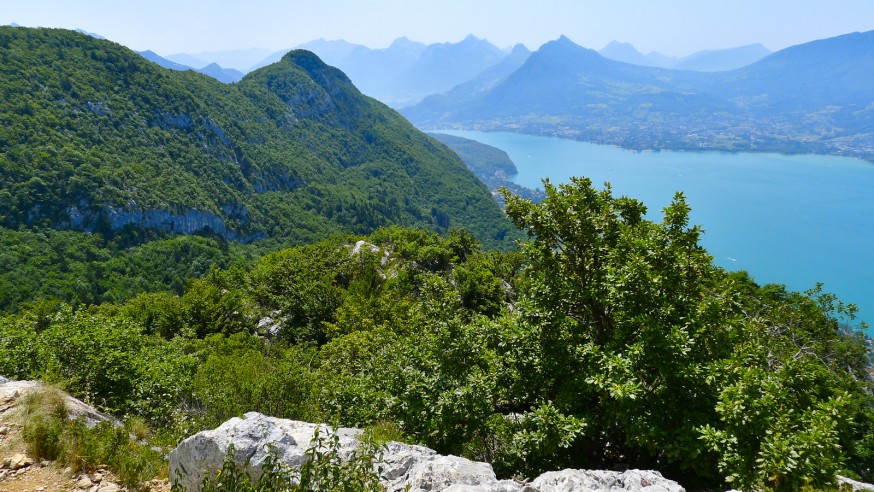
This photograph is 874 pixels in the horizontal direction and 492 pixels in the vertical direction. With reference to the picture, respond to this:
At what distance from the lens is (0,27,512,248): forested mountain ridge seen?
323 ft

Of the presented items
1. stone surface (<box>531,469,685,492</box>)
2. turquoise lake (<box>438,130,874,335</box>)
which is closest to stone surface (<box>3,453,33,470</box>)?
stone surface (<box>531,469,685,492</box>)

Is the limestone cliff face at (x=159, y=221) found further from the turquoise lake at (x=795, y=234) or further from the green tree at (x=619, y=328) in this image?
the green tree at (x=619, y=328)

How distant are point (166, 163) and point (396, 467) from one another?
479 feet

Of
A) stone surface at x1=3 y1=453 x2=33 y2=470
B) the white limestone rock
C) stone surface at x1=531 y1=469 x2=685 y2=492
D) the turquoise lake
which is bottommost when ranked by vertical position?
the turquoise lake

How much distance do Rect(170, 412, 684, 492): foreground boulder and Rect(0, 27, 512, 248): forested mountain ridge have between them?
116m

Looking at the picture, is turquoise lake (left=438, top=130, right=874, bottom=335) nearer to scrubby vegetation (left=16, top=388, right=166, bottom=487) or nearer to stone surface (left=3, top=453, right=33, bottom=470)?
scrubby vegetation (left=16, top=388, right=166, bottom=487)

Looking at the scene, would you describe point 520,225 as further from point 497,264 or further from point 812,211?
point 812,211

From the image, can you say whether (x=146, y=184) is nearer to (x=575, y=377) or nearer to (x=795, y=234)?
(x=575, y=377)

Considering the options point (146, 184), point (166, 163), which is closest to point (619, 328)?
point (146, 184)

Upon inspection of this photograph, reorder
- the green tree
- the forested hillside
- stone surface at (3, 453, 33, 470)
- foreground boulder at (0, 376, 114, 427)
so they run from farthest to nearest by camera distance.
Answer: the forested hillside, foreground boulder at (0, 376, 114, 427), the green tree, stone surface at (3, 453, 33, 470)

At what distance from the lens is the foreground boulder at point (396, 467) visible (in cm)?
627

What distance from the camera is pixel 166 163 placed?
126625 millimetres

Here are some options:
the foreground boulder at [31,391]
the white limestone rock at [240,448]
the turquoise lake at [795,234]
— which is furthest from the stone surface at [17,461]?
the turquoise lake at [795,234]

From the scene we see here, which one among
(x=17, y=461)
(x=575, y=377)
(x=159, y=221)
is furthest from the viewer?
(x=159, y=221)
